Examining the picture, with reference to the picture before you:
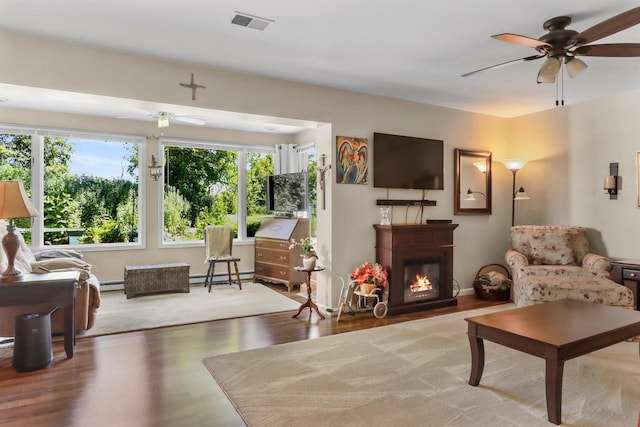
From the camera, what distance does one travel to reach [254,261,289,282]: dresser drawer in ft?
20.2

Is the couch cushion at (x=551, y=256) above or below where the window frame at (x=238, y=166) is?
below

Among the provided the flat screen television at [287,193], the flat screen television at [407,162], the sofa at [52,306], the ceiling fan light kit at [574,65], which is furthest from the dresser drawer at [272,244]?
the ceiling fan light kit at [574,65]

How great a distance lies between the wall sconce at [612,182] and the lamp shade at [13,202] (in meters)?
6.15

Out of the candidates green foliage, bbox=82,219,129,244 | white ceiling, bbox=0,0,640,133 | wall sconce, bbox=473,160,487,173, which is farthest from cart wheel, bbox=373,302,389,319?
green foliage, bbox=82,219,129,244

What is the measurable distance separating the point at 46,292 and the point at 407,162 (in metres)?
4.09

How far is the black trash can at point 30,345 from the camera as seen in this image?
304cm

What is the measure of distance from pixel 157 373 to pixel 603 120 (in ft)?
18.8

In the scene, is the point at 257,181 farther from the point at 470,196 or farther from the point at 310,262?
the point at 470,196

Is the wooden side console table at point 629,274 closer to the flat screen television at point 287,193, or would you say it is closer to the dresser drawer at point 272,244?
the flat screen television at point 287,193

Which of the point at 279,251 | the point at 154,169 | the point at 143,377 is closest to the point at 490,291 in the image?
the point at 279,251

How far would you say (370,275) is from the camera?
4.51 m

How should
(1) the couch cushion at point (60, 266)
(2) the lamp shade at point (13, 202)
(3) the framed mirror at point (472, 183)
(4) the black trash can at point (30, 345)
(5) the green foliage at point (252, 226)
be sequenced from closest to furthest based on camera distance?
(4) the black trash can at point (30, 345), (2) the lamp shade at point (13, 202), (1) the couch cushion at point (60, 266), (3) the framed mirror at point (472, 183), (5) the green foliage at point (252, 226)

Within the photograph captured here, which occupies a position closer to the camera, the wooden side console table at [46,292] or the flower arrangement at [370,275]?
the wooden side console table at [46,292]

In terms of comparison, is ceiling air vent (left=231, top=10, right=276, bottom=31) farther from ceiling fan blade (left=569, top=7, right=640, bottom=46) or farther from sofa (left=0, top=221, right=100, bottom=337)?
sofa (left=0, top=221, right=100, bottom=337)
